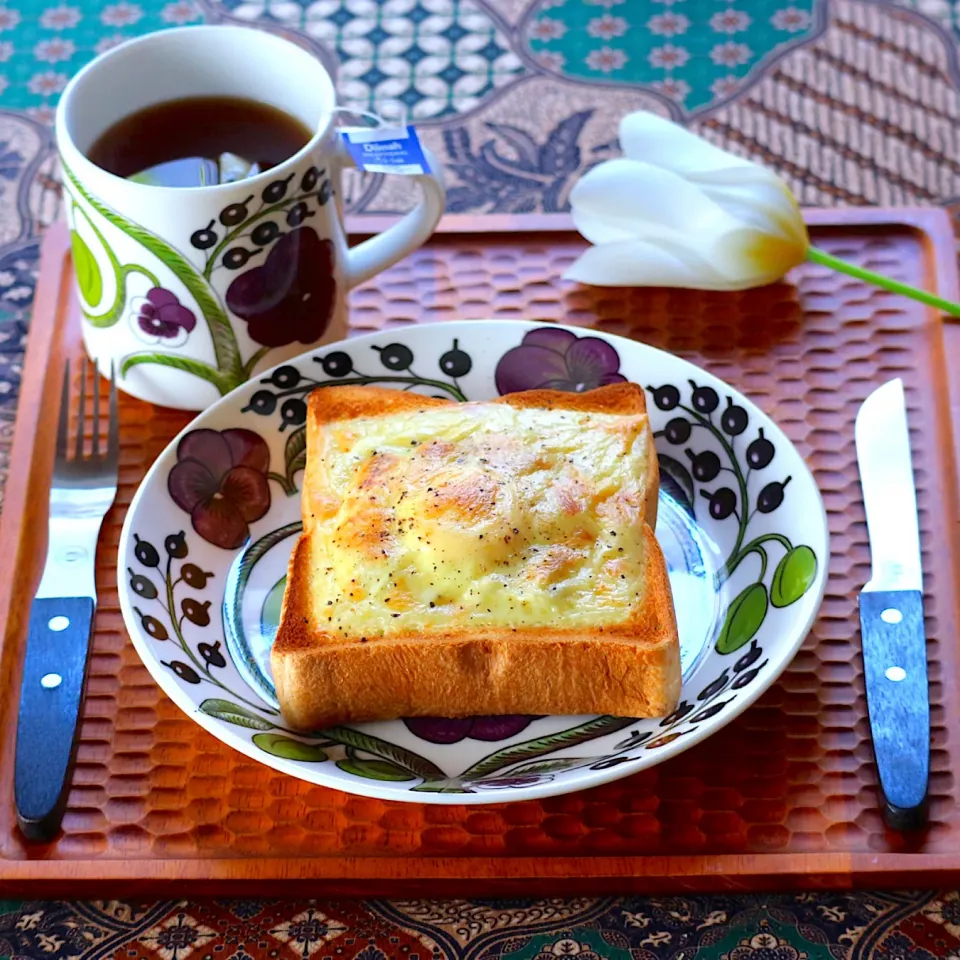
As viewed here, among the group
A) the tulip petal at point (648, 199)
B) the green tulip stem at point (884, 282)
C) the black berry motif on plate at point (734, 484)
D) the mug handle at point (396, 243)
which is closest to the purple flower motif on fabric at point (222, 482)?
the mug handle at point (396, 243)

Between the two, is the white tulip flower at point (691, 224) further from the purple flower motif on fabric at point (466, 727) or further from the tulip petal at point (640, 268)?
the purple flower motif on fabric at point (466, 727)

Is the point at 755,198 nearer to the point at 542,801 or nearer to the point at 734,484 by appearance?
the point at 734,484

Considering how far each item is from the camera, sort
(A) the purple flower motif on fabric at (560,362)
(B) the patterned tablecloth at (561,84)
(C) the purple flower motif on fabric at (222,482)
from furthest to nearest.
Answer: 1. (B) the patterned tablecloth at (561,84)
2. (A) the purple flower motif on fabric at (560,362)
3. (C) the purple flower motif on fabric at (222,482)

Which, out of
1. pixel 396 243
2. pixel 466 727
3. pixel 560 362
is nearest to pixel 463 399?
pixel 560 362

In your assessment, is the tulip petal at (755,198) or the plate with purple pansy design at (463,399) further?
the tulip petal at (755,198)

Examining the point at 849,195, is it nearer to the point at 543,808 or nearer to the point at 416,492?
the point at 416,492
